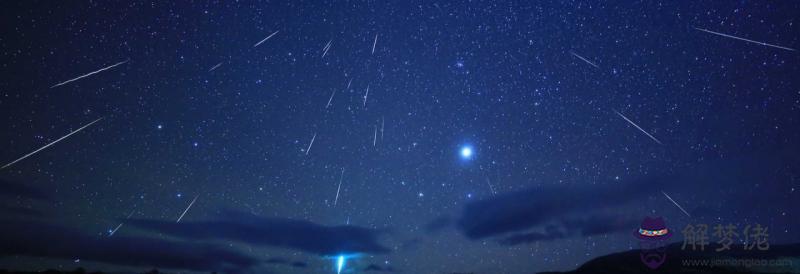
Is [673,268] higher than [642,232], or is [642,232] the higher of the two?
[642,232]

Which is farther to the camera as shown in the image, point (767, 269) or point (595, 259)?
point (595, 259)

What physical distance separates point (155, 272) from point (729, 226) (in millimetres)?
31249

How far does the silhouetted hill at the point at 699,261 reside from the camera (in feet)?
109

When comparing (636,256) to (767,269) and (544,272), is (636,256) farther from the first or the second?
(544,272)

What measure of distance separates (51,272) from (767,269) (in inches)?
1734

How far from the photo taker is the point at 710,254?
43156 mm

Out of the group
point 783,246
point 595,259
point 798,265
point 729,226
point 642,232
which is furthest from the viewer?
point 783,246

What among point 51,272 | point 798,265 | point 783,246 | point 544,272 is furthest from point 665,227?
point 51,272

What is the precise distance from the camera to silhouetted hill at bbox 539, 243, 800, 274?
109 feet

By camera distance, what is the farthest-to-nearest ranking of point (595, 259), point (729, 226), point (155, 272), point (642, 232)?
point (595, 259) < point (642, 232) < point (729, 226) < point (155, 272)

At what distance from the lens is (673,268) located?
3500cm

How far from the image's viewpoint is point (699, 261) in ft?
117

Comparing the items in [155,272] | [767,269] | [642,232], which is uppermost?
[642,232]

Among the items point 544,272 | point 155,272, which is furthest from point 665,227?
point 155,272
